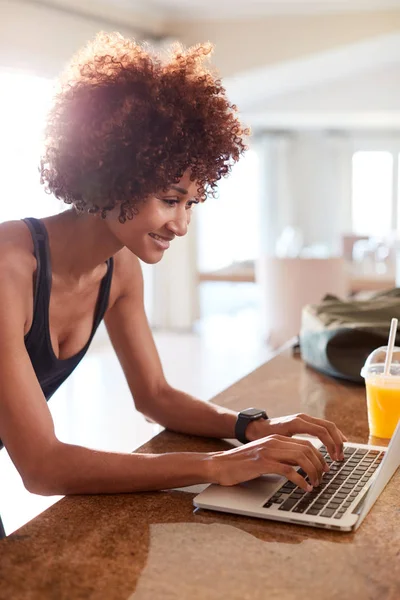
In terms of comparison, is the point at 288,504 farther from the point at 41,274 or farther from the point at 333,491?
the point at 41,274

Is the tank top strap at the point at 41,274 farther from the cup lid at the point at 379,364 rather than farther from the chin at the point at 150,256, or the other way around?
the cup lid at the point at 379,364

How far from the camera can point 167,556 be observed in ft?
2.99

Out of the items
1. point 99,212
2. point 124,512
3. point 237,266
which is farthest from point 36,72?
point 237,266

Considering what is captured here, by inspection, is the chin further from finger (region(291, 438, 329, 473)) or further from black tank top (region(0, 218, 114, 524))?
finger (region(291, 438, 329, 473))

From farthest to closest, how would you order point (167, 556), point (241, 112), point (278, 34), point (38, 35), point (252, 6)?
point (241, 112), point (278, 34), point (252, 6), point (38, 35), point (167, 556)

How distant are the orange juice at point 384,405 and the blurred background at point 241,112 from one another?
5.83ft

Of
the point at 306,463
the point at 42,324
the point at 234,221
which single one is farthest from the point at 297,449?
the point at 234,221

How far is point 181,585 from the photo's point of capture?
84 cm

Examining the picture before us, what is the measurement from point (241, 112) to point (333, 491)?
5694 millimetres

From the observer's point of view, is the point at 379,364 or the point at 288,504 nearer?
the point at 288,504

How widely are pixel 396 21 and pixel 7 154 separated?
10.4 feet

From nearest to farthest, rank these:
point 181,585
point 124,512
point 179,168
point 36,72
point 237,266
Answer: point 181,585 → point 124,512 → point 179,168 → point 36,72 → point 237,266

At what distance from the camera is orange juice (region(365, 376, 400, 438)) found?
1420mm

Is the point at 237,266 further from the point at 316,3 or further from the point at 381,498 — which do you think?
the point at 381,498
